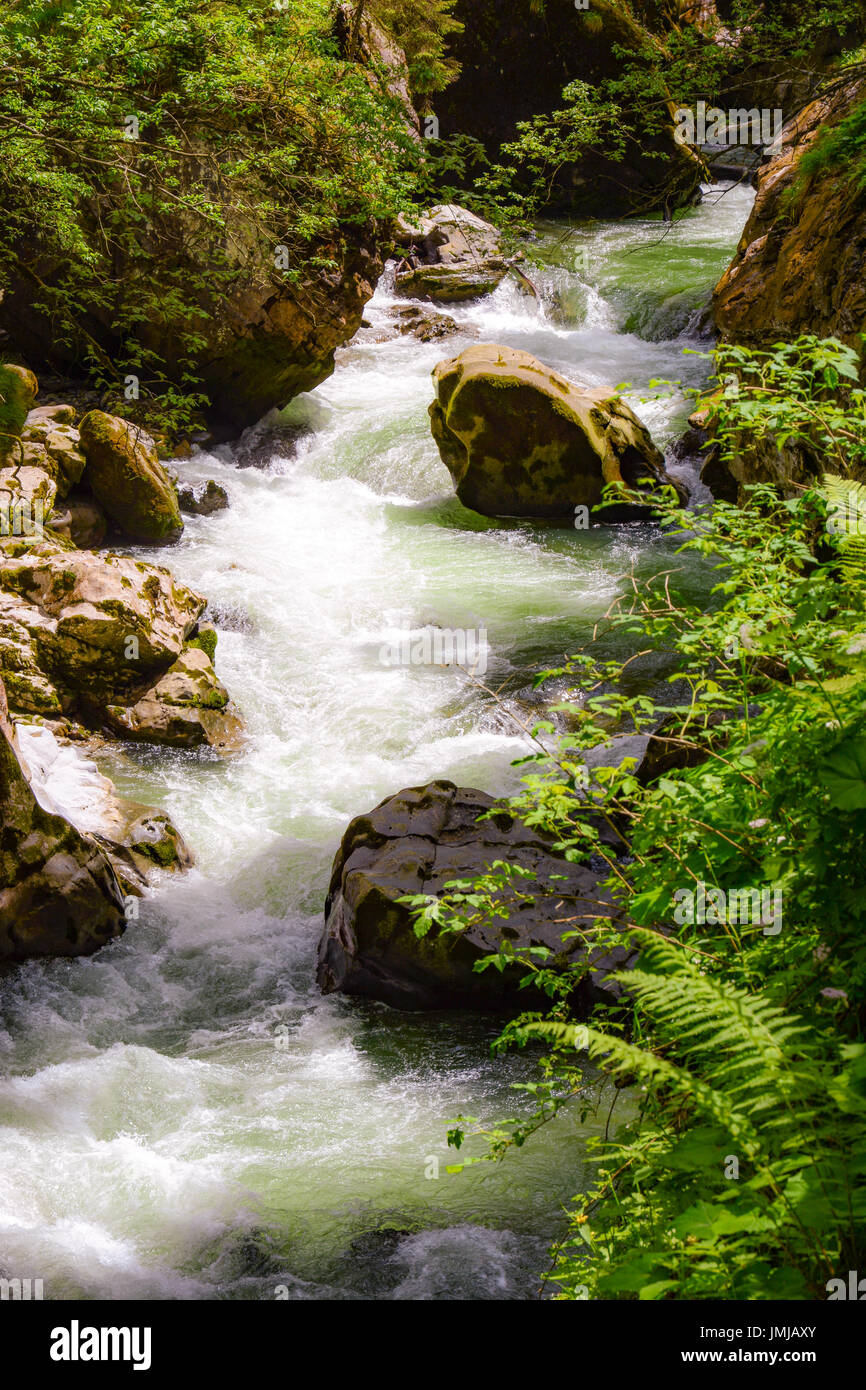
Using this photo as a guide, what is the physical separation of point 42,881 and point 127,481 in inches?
238

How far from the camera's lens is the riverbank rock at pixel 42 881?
571cm

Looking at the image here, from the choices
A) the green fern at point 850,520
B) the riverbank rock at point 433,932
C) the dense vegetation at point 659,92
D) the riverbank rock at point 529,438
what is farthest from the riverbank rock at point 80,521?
the green fern at point 850,520

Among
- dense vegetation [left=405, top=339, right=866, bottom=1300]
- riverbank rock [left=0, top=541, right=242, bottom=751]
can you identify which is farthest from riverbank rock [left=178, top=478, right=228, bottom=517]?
dense vegetation [left=405, top=339, right=866, bottom=1300]

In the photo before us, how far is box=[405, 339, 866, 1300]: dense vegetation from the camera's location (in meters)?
1.81

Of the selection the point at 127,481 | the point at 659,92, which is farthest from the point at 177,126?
the point at 127,481

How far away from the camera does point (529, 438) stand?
12070 mm

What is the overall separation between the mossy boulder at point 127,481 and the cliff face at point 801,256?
6.12 metres

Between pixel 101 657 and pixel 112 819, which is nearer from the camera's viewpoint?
pixel 112 819

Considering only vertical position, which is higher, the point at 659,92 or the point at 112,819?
the point at 659,92

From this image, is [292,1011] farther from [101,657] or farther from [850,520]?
[850,520]

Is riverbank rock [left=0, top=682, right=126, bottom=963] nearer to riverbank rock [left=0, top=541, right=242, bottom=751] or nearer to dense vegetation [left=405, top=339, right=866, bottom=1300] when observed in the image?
riverbank rock [left=0, top=541, right=242, bottom=751]

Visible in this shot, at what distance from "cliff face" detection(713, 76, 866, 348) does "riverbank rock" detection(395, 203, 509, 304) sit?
873 centimetres

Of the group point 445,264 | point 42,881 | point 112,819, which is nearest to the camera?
point 42,881
